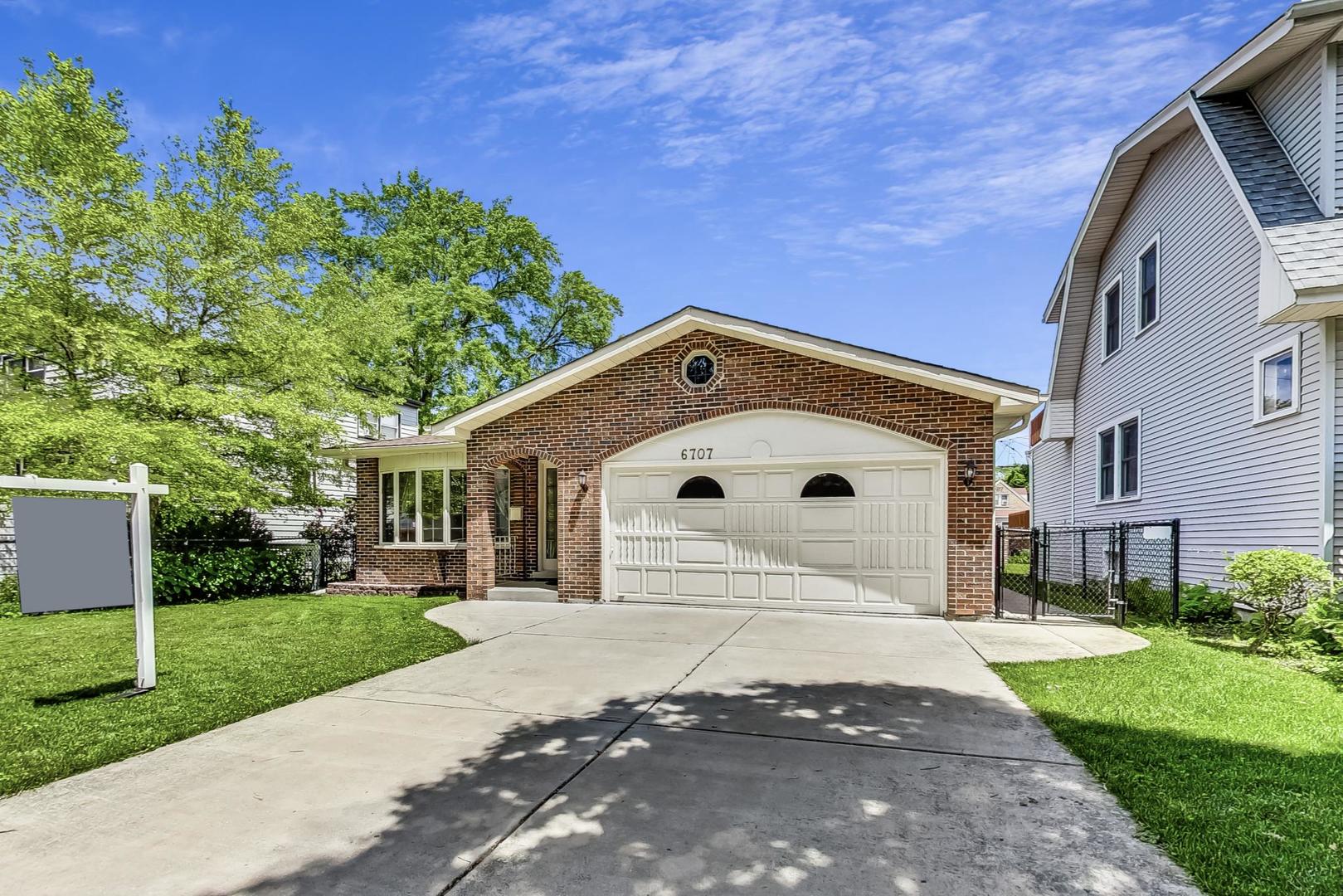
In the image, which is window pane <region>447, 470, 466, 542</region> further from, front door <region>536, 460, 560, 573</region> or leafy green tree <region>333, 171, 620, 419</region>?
leafy green tree <region>333, 171, 620, 419</region>

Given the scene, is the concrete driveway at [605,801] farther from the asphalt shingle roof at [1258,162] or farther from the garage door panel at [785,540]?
the asphalt shingle roof at [1258,162]

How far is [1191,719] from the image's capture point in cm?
483

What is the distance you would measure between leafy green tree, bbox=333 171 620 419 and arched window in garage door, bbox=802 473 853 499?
1723 cm

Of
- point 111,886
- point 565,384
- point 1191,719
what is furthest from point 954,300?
point 111,886

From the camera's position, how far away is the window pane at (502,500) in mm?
13570

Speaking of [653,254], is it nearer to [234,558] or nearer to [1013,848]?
[234,558]

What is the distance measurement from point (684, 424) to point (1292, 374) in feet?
26.2

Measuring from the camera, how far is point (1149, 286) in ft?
41.3

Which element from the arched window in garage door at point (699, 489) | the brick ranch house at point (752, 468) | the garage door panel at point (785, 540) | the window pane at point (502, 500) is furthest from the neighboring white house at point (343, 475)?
the arched window in garage door at point (699, 489)

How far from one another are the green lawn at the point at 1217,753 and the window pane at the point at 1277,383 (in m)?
3.63

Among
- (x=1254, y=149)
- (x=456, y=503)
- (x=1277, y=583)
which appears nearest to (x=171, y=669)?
(x=456, y=503)

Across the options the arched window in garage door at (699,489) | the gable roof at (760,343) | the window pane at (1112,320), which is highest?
the window pane at (1112,320)

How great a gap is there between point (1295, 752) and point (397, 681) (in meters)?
6.78

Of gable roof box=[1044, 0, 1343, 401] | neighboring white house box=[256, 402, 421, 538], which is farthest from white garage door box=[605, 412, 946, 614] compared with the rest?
neighboring white house box=[256, 402, 421, 538]
